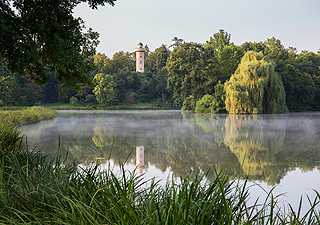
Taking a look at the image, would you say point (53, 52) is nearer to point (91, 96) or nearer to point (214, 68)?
point (214, 68)

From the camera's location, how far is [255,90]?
95.1 ft

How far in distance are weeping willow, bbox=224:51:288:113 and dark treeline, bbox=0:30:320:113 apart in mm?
95

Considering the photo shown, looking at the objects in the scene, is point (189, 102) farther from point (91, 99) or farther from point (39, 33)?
point (39, 33)

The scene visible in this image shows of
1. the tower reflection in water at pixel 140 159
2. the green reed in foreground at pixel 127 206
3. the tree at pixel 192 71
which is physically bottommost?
the tower reflection in water at pixel 140 159

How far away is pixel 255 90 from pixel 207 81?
385 inches

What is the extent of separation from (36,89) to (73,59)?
1881 inches

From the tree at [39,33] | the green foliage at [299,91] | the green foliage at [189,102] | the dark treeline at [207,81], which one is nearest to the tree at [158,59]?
the dark treeline at [207,81]

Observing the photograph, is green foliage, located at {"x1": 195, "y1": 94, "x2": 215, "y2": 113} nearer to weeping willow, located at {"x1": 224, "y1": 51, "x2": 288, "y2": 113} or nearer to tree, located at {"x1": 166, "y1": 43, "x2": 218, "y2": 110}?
tree, located at {"x1": 166, "y1": 43, "x2": 218, "y2": 110}

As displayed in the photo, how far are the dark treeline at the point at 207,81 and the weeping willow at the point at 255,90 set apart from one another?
0.31ft

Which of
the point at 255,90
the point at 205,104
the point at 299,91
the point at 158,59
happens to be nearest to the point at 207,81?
the point at 205,104

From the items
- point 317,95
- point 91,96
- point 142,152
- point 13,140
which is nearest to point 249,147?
point 142,152

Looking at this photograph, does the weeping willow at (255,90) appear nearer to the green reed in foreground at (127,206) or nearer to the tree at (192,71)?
the tree at (192,71)

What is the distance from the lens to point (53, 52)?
561 cm

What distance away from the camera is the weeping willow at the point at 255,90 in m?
28.9
